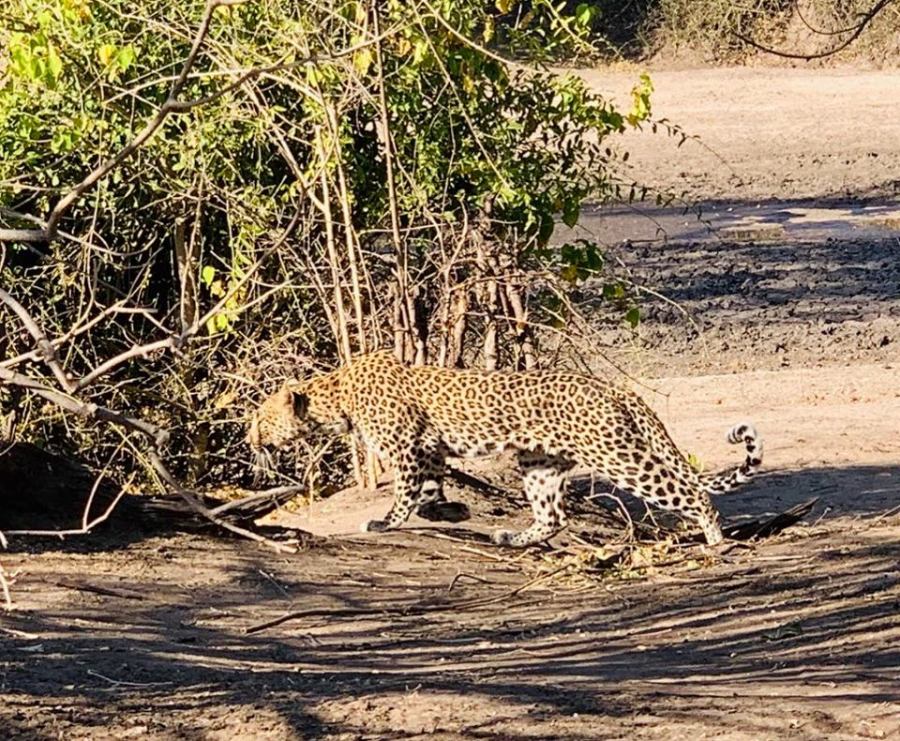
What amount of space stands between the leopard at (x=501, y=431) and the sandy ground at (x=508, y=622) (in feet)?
0.86

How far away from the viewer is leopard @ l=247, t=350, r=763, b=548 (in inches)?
Answer: 408

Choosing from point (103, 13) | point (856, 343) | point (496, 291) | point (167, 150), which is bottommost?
point (856, 343)

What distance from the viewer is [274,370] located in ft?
38.9

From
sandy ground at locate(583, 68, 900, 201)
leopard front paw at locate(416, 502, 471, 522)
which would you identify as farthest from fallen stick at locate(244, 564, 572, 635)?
sandy ground at locate(583, 68, 900, 201)

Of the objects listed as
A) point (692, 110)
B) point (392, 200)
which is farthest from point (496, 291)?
point (692, 110)

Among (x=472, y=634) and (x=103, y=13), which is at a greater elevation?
(x=103, y=13)

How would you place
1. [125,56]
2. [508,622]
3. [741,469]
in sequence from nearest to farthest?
[508,622]
[125,56]
[741,469]

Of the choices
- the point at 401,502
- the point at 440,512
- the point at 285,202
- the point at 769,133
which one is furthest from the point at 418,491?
the point at 769,133

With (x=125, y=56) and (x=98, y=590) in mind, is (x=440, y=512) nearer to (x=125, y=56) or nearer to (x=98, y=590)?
(x=98, y=590)

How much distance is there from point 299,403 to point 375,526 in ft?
2.63

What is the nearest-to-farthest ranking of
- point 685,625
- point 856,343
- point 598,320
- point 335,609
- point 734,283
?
point 685,625 < point 335,609 < point 598,320 < point 856,343 < point 734,283

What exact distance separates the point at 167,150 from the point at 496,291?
1.95m

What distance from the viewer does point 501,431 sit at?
1055 centimetres

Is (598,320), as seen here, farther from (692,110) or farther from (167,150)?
(692,110)
